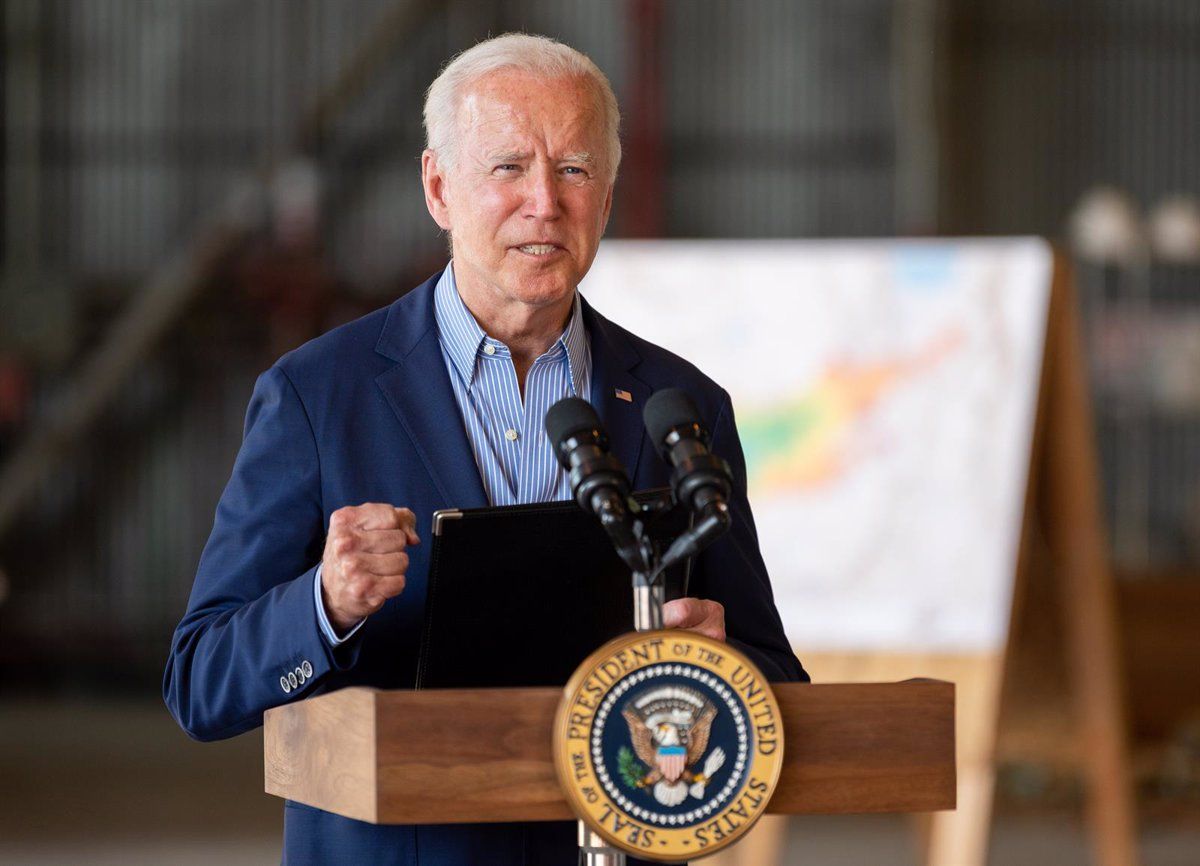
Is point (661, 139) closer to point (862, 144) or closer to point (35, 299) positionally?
point (862, 144)

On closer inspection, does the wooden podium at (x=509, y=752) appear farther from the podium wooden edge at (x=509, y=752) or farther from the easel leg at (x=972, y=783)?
the easel leg at (x=972, y=783)

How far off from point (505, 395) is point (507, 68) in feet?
1.20

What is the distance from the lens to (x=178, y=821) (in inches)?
250

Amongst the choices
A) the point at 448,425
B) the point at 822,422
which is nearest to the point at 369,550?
the point at 448,425

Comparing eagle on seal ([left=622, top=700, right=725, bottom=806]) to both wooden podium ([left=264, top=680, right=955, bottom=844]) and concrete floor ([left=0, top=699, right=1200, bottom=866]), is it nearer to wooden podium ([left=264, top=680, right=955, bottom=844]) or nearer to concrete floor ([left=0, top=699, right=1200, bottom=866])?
wooden podium ([left=264, top=680, right=955, bottom=844])

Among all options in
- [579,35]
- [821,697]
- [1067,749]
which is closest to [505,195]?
[821,697]

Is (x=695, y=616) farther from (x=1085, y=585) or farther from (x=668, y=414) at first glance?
(x=1085, y=585)

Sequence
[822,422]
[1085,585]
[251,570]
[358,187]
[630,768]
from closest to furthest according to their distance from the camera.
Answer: [630,768] < [251,570] < [1085,585] < [822,422] < [358,187]

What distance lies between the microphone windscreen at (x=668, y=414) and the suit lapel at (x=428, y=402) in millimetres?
336

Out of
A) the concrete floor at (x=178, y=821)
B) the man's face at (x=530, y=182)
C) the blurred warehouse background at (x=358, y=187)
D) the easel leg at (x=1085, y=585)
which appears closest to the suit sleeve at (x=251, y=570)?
the man's face at (x=530, y=182)

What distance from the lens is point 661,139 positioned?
988 centimetres

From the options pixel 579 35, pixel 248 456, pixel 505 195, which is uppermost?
pixel 579 35

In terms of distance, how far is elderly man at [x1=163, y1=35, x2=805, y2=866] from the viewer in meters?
1.75

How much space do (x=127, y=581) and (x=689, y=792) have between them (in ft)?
28.4
